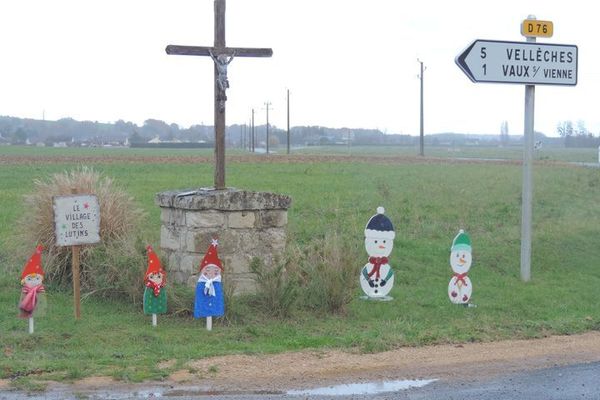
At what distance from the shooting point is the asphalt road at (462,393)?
652 centimetres

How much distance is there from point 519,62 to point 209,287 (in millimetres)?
5433

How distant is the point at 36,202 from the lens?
11.7 meters

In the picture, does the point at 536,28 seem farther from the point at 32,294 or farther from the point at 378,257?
the point at 32,294

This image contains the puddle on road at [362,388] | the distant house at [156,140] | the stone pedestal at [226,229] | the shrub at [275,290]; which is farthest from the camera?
the distant house at [156,140]

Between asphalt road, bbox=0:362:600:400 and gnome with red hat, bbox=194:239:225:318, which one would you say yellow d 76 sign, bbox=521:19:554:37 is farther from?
asphalt road, bbox=0:362:600:400

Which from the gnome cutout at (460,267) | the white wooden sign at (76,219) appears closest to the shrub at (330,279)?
the gnome cutout at (460,267)

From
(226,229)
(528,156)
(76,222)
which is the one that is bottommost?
(226,229)

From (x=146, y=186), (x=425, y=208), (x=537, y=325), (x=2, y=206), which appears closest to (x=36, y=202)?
(x=537, y=325)

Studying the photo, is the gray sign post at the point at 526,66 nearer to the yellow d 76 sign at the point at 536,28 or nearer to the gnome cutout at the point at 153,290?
the yellow d 76 sign at the point at 536,28

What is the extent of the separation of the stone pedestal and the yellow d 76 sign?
4070mm

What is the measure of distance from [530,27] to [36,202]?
7097 mm

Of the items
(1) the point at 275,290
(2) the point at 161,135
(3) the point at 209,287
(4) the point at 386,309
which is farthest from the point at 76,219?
(2) the point at 161,135

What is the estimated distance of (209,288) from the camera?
9258mm

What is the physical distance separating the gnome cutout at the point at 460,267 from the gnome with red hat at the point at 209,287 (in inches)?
127
